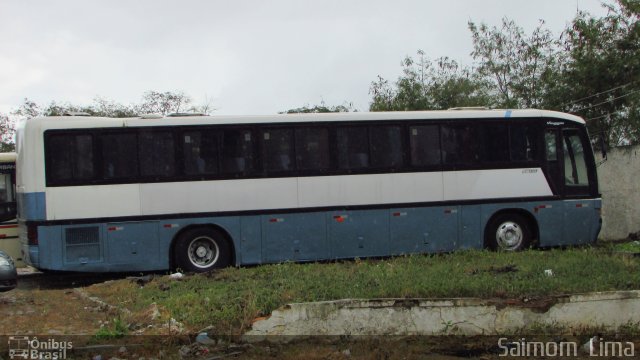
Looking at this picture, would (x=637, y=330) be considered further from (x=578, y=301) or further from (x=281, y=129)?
(x=281, y=129)

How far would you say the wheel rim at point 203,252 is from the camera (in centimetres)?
1177

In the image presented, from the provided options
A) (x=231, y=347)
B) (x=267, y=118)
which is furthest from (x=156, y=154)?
(x=231, y=347)

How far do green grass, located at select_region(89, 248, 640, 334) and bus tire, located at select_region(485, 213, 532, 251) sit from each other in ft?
6.62

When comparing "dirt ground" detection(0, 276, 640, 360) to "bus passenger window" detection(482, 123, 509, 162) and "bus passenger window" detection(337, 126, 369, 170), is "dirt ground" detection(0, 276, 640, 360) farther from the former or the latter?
"bus passenger window" detection(482, 123, 509, 162)

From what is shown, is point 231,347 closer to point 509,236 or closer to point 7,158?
point 509,236

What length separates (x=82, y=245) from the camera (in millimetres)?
11117

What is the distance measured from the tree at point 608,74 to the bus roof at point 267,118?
6756 millimetres

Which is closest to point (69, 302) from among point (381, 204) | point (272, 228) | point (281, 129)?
point (272, 228)

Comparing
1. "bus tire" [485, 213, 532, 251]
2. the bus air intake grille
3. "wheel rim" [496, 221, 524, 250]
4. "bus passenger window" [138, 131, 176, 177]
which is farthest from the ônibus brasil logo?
"wheel rim" [496, 221, 524, 250]

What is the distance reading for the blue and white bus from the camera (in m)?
11.1

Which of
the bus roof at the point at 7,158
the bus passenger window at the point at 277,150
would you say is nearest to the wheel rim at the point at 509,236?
the bus passenger window at the point at 277,150

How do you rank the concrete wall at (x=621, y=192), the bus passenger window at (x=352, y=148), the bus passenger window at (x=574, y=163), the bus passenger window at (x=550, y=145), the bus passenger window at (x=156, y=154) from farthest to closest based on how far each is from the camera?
the concrete wall at (x=621, y=192)
the bus passenger window at (x=574, y=163)
the bus passenger window at (x=550, y=145)
the bus passenger window at (x=352, y=148)
the bus passenger window at (x=156, y=154)

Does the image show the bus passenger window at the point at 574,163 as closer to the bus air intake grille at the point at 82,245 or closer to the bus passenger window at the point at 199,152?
the bus passenger window at the point at 199,152

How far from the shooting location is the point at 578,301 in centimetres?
712
